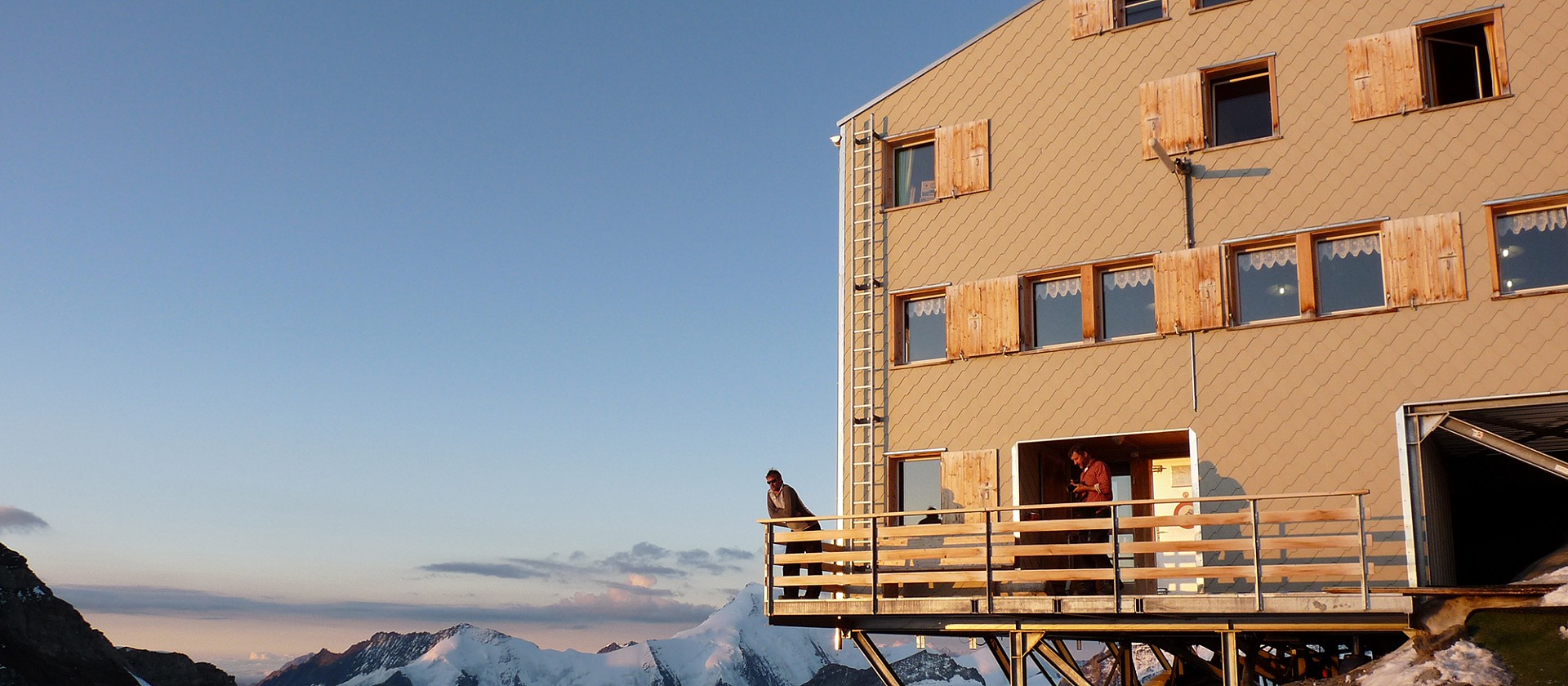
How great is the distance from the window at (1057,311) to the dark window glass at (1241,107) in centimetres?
315

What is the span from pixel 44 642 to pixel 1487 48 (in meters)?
146

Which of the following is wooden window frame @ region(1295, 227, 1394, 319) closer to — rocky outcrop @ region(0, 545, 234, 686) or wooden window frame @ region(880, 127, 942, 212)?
wooden window frame @ region(880, 127, 942, 212)

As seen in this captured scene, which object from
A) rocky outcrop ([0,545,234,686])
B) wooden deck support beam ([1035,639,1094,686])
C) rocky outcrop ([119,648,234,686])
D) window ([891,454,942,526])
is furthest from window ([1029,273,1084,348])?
rocky outcrop ([119,648,234,686])

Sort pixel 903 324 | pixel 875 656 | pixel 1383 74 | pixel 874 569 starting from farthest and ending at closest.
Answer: pixel 903 324
pixel 875 656
pixel 1383 74
pixel 874 569

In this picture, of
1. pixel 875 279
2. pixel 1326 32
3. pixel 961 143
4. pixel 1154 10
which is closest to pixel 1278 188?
pixel 1326 32

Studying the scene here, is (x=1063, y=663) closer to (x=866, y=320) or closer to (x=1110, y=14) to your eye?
(x=866, y=320)

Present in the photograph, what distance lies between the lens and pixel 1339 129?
19.6m

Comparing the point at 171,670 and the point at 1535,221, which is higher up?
the point at 1535,221

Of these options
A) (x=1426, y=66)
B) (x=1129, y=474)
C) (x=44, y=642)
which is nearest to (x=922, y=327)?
(x=1129, y=474)

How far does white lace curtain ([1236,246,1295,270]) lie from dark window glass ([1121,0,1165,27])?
4.31 meters

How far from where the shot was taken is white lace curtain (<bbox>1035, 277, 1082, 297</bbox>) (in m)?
21.5

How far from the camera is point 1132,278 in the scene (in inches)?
826

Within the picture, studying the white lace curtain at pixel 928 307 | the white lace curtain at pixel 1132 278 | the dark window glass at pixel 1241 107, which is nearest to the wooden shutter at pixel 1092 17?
the dark window glass at pixel 1241 107

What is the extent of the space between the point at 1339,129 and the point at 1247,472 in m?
5.20
